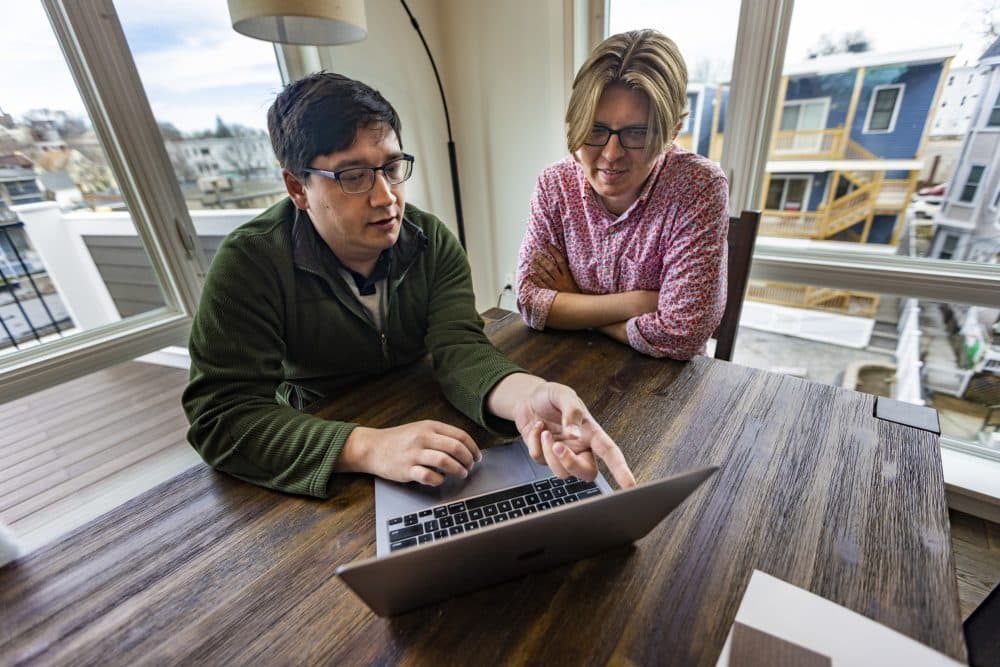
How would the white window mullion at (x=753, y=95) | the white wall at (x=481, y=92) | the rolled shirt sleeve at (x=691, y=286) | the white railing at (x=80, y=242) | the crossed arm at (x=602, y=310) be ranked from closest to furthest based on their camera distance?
the rolled shirt sleeve at (x=691, y=286) < the crossed arm at (x=602, y=310) < the white window mullion at (x=753, y=95) < the white railing at (x=80, y=242) < the white wall at (x=481, y=92)


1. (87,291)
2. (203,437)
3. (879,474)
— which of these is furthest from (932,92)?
(87,291)

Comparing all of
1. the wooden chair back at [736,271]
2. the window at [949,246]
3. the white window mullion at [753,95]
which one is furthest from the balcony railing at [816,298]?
the wooden chair back at [736,271]

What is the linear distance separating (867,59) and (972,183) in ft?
1.69

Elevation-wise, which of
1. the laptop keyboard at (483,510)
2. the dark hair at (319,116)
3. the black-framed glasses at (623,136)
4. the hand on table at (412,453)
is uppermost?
the dark hair at (319,116)

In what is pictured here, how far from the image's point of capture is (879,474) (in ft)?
1.96

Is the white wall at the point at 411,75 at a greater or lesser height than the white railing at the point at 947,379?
greater

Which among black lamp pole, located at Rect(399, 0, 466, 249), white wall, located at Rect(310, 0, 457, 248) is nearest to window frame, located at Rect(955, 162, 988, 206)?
black lamp pole, located at Rect(399, 0, 466, 249)

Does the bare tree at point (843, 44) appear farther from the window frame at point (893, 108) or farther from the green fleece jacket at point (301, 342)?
the green fleece jacket at point (301, 342)

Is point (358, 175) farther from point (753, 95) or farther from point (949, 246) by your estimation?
point (949, 246)

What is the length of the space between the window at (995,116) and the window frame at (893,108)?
213 millimetres

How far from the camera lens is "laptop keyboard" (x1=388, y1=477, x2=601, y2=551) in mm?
540

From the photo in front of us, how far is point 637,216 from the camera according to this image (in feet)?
3.53

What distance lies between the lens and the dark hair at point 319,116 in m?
0.77

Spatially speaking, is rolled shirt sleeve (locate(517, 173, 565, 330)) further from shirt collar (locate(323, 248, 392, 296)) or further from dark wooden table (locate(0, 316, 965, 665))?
dark wooden table (locate(0, 316, 965, 665))
